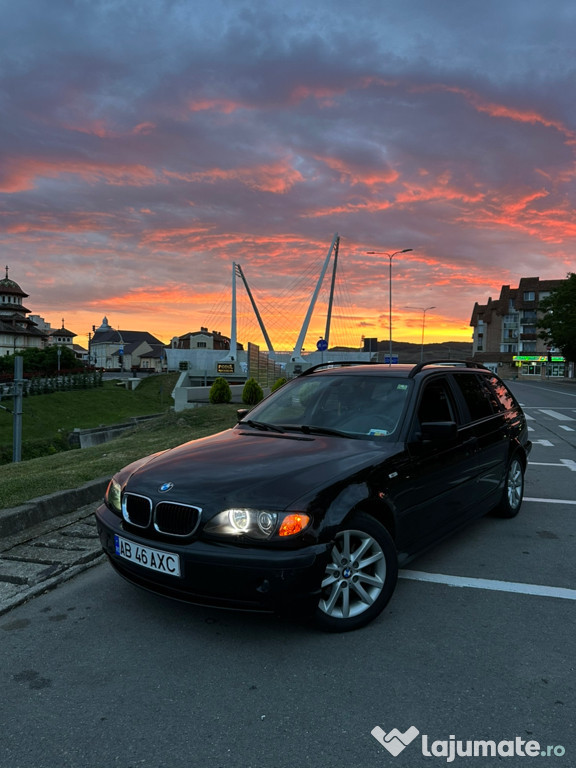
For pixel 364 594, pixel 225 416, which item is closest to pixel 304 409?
pixel 364 594

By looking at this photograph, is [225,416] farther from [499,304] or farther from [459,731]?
[499,304]

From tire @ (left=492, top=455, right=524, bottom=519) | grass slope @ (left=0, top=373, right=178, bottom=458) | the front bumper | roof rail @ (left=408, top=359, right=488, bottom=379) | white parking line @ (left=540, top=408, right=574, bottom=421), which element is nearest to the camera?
the front bumper

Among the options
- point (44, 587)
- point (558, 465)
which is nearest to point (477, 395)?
point (44, 587)

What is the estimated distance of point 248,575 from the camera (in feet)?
9.50

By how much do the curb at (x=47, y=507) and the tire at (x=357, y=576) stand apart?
123 inches

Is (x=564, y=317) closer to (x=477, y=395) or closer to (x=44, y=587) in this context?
(x=477, y=395)

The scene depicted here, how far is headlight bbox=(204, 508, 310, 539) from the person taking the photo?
9.73 feet

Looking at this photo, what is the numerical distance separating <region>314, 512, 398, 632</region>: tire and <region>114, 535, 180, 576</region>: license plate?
2.68ft

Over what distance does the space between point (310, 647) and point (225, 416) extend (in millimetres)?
14229

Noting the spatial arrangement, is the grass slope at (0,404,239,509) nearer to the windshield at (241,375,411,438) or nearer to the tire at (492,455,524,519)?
the windshield at (241,375,411,438)

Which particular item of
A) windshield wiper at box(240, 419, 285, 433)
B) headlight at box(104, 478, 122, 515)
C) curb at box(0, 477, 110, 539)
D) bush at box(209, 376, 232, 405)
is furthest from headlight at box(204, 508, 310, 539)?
bush at box(209, 376, 232, 405)

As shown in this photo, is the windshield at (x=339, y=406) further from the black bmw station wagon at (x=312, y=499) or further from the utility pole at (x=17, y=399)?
the utility pole at (x=17, y=399)

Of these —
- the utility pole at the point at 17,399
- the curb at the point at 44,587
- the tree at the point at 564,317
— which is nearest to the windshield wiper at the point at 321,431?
the curb at the point at 44,587

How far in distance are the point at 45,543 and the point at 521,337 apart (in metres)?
107
